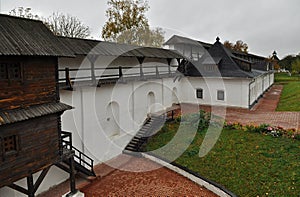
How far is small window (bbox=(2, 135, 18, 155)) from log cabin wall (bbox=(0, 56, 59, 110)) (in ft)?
2.82

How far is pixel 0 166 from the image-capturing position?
6949mm

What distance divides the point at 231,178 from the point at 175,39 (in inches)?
714

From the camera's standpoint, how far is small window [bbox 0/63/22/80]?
700cm

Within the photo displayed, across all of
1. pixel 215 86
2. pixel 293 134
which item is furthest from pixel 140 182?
pixel 215 86

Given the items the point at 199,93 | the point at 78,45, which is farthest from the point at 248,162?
the point at 199,93

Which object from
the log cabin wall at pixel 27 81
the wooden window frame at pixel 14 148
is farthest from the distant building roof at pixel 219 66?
the wooden window frame at pixel 14 148

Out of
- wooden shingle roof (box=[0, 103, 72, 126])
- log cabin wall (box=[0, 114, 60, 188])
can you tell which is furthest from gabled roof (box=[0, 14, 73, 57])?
log cabin wall (box=[0, 114, 60, 188])

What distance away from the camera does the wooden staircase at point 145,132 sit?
14422 millimetres

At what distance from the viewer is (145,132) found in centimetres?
1538

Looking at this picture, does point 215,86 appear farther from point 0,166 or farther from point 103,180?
point 0,166

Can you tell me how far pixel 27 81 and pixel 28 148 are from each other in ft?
6.38

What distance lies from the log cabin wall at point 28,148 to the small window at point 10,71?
4.23 feet

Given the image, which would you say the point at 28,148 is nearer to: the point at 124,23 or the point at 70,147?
the point at 70,147

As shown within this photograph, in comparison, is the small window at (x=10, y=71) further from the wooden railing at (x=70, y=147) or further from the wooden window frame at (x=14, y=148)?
the wooden railing at (x=70, y=147)
